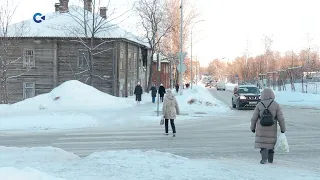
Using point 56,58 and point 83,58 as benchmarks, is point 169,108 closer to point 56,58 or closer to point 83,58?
point 83,58

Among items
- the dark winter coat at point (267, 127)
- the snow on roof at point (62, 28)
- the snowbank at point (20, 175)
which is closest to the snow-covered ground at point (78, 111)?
the snow on roof at point (62, 28)

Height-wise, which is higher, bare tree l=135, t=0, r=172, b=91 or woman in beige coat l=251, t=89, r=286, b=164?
bare tree l=135, t=0, r=172, b=91

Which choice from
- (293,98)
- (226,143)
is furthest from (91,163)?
(293,98)

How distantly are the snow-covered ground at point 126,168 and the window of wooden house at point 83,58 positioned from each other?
29.7 meters

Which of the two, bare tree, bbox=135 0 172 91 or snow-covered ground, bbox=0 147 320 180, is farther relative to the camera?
bare tree, bbox=135 0 172 91

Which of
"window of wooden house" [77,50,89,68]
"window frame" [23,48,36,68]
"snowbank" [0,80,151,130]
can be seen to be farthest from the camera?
"window frame" [23,48,36,68]

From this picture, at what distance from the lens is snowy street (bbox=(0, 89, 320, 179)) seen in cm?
1082

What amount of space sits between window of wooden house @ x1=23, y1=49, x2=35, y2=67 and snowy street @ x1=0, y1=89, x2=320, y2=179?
23.2 metres

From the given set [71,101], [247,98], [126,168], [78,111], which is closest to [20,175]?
[126,168]

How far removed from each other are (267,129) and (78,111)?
17.8m

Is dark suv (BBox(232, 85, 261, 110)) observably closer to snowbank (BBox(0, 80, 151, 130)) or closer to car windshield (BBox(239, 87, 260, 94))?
car windshield (BBox(239, 87, 260, 94))

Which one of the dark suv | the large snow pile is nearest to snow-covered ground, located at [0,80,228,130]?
the large snow pile

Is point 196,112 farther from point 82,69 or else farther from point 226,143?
point 82,69

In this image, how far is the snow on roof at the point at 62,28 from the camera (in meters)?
38.2
